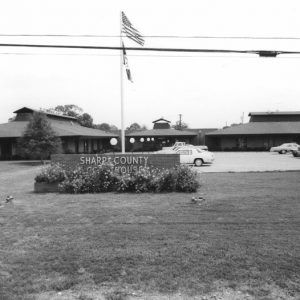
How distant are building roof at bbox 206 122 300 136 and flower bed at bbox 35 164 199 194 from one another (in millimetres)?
42117

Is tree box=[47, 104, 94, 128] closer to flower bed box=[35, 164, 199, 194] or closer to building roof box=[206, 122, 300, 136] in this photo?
building roof box=[206, 122, 300, 136]

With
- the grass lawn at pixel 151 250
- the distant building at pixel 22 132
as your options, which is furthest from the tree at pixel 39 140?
the grass lawn at pixel 151 250

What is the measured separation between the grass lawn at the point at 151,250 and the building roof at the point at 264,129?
44467 mm

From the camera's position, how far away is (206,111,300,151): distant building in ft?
Result: 180

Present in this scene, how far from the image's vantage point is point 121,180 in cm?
1408

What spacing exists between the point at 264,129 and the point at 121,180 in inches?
1787

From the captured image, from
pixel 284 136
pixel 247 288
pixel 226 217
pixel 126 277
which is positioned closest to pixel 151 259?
pixel 126 277

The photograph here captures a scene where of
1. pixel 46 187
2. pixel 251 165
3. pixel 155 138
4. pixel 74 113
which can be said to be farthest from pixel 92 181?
pixel 74 113

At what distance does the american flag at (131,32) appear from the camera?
49.2 ft

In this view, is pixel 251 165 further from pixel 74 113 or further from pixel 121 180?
pixel 74 113

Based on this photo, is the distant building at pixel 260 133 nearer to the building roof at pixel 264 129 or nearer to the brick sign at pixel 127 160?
the building roof at pixel 264 129

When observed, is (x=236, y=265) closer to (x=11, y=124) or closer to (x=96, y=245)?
(x=96, y=245)

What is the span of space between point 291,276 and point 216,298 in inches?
51.5

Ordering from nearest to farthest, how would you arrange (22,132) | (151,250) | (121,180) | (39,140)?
(151,250) < (121,180) < (39,140) < (22,132)
